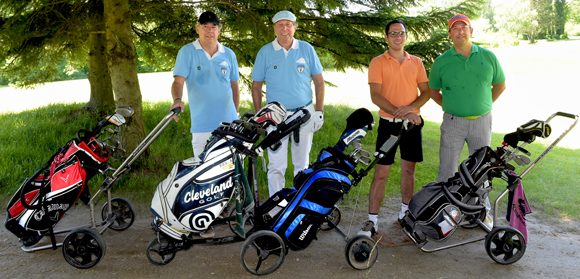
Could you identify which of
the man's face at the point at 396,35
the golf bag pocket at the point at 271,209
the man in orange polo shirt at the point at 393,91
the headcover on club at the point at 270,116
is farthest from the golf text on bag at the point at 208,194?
the man's face at the point at 396,35

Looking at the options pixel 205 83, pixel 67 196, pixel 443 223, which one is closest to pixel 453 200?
pixel 443 223

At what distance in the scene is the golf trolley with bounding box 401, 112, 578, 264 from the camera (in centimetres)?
356

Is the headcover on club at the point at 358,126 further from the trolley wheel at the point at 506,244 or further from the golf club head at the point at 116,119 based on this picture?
the golf club head at the point at 116,119

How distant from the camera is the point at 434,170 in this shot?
7.33 metres

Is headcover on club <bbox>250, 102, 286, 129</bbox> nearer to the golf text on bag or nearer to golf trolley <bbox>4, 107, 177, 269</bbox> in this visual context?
the golf text on bag

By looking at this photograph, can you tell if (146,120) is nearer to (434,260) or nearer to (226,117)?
(226,117)

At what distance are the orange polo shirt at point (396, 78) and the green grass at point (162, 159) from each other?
1.39 metres

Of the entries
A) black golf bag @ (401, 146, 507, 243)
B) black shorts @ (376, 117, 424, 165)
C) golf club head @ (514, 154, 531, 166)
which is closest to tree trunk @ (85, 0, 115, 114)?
black shorts @ (376, 117, 424, 165)

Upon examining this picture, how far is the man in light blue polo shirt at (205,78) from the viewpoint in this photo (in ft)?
13.7

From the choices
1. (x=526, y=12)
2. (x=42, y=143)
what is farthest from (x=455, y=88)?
(x=526, y=12)

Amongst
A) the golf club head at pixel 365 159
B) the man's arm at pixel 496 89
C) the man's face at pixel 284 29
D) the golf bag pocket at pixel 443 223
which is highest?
the man's face at pixel 284 29

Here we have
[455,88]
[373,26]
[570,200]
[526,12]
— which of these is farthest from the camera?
[526,12]

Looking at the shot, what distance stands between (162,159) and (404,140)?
419 centimetres

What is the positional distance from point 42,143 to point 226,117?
15.8ft
